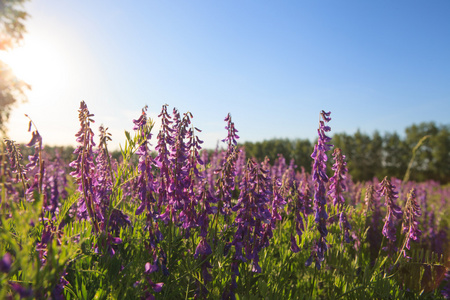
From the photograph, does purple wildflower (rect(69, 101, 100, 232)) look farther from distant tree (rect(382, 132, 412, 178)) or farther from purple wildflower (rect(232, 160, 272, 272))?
distant tree (rect(382, 132, 412, 178))

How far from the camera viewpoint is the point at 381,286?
3121 mm

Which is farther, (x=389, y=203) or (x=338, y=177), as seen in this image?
(x=389, y=203)

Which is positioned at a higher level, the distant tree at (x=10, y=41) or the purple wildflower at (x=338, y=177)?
the distant tree at (x=10, y=41)

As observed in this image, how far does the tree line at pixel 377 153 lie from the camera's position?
30.7 m

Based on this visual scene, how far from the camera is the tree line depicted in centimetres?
3072

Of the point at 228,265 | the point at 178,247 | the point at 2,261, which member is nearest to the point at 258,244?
the point at 228,265

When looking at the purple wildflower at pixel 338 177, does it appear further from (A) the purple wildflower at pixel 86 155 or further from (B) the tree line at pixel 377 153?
(B) the tree line at pixel 377 153

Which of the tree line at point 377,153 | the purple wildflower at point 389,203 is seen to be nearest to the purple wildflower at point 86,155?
the purple wildflower at point 389,203

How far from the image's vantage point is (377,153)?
33688mm

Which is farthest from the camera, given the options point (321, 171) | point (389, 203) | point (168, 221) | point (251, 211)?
point (389, 203)

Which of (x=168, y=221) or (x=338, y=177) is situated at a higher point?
(x=338, y=177)

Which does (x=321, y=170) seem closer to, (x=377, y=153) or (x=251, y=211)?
(x=251, y=211)

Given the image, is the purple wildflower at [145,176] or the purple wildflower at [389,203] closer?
the purple wildflower at [145,176]

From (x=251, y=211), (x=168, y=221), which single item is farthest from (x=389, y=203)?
(x=168, y=221)
